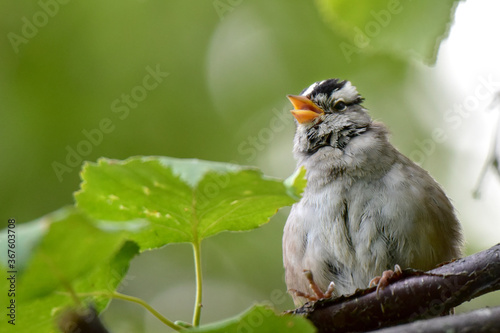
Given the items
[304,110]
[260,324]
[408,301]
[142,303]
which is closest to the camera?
[260,324]

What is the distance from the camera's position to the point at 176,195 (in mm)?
1373

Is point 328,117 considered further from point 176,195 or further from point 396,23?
point 176,195

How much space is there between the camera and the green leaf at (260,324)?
3.80 feet

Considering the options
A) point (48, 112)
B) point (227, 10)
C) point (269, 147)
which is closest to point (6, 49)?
point (48, 112)

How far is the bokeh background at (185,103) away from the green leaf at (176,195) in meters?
3.74

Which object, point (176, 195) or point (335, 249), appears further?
point (335, 249)

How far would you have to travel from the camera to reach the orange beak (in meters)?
4.21

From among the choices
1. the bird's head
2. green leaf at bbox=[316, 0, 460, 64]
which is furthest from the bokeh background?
green leaf at bbox=[316, 0, 460, 64]

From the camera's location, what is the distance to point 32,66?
595 cm

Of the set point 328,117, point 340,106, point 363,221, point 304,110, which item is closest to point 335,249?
point 363,221

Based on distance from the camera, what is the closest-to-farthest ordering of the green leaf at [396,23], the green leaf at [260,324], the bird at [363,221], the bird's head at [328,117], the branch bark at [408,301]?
the green leaf at [260,324] → the branch bark at [408,301] → the green leaf at [396,23] → the bird at [363,221] → the bird's head at [328,117]

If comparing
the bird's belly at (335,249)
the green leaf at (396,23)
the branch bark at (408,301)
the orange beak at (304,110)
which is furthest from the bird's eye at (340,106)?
the branch bark at (408,301)

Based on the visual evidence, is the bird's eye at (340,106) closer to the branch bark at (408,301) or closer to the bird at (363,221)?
the bird at (363,221)

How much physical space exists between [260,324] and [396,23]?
1255 millimetres
